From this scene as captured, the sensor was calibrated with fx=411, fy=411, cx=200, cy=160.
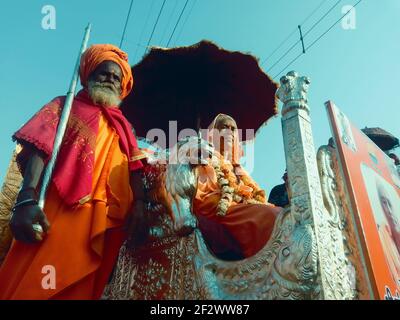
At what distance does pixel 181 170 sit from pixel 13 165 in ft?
6.28

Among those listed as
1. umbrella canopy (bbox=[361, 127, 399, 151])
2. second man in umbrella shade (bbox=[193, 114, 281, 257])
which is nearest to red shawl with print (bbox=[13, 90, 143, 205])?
second man in umbrella shade (bbox=[193, 114, 281, 257])

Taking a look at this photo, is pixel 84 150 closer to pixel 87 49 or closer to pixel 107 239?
pixel 107 239

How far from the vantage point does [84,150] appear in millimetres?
2561

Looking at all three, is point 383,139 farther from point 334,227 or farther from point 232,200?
point 334,227

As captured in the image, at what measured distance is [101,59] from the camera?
10.0ft

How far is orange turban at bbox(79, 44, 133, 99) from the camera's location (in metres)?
3.06

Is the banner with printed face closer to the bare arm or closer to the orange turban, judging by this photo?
the bare arm

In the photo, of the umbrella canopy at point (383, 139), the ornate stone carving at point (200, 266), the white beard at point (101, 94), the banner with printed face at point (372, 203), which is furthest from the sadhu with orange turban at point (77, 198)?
the umbrella canopy at point (383, 139)

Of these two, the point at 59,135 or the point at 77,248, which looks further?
the point at 59,135

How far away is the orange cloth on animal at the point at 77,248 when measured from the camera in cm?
210

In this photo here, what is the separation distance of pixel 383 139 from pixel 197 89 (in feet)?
7.49

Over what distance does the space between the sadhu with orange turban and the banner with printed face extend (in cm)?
124

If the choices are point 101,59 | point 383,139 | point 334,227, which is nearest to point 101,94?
point 101,59

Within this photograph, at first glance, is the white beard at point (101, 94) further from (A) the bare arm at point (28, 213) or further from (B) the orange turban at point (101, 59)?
(A) the bare arm at point (28, 213)
